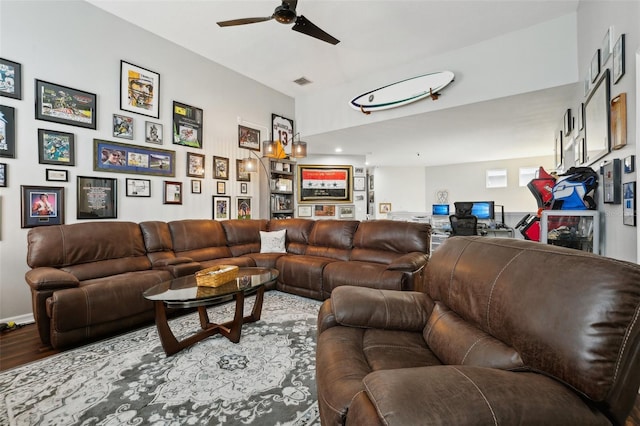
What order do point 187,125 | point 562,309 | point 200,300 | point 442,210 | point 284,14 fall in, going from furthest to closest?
point 442,210, point 187,125, point 284,14, point 200,300, point 562,309

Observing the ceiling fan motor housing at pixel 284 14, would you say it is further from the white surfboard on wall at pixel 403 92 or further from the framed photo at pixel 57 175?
the framed photo at pixel 57 175

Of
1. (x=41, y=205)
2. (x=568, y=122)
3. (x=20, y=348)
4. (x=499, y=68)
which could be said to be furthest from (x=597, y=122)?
(x=41, y=205)

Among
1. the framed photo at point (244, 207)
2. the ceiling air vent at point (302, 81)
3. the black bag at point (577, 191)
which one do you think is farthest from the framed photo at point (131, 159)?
the black bag at point (577, 191)

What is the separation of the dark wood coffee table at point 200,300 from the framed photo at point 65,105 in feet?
7.53

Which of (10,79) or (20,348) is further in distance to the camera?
(10,79)

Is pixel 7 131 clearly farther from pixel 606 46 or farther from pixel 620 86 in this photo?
pixel 606 46

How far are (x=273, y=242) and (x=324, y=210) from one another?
2.70 metres

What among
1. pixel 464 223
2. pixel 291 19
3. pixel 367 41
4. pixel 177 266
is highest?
pixel 367 41

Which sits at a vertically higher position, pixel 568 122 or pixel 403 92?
pixel 403 92

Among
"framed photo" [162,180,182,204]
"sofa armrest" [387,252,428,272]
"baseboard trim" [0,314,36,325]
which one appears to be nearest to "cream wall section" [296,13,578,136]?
"sofa armrest" [387,252,428,272]

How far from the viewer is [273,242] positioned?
4.36m

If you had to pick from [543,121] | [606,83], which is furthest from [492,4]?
[543,121]

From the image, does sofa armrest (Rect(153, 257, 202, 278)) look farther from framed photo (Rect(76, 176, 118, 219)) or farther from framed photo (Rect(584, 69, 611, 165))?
framed photo (Rect(584, 69, 611, 165))

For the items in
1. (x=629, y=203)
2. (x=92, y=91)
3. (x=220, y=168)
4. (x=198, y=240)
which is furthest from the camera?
(x=220, y=168)
